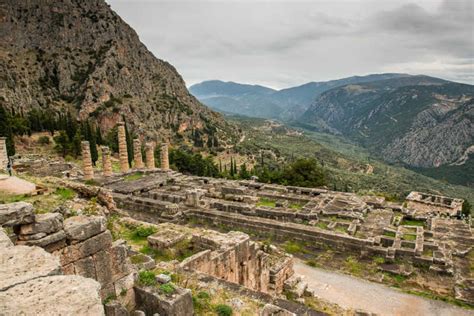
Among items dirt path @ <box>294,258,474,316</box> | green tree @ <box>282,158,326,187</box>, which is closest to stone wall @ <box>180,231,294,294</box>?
dirt path @ <box>294,258,474,316</box>

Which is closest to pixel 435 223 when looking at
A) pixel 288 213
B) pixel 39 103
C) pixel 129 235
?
pixel 288 213

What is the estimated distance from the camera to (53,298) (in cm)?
344

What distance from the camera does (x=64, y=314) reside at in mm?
3262

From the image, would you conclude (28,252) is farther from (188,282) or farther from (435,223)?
(435,223)

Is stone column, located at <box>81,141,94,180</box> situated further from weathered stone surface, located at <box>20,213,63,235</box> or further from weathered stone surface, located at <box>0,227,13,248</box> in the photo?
weathered stone surface, located at <box>0,227,13,248</box>

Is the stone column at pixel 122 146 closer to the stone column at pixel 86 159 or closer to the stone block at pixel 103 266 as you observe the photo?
the stone column at pixel 86 159

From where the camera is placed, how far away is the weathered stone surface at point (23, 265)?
12.3 ft

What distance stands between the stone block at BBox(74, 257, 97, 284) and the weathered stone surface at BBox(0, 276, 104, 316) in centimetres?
216

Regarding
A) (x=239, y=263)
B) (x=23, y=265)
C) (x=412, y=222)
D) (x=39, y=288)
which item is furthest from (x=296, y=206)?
(x=39, y=288)

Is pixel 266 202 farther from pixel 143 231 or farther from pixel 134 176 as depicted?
pixel 134 176

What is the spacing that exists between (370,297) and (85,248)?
11723mm

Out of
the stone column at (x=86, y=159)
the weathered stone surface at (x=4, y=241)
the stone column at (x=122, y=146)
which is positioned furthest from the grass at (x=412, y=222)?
the stone column at (x=86, y=159)

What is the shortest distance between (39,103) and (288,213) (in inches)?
2489

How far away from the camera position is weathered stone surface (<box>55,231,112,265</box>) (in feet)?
18.7
